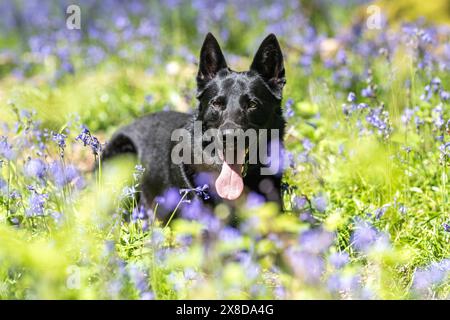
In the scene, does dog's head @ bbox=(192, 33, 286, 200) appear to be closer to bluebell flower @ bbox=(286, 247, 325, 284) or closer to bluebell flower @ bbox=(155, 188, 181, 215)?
bluebell flower @ bbox=(155, 188, 181, 215)

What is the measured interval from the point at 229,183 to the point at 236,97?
1.86 feet

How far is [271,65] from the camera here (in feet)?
13.6

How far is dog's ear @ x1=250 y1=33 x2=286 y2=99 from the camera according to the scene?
4.07 meters

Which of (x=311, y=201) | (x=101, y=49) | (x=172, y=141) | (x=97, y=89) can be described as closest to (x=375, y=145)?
(x=311, y=201)

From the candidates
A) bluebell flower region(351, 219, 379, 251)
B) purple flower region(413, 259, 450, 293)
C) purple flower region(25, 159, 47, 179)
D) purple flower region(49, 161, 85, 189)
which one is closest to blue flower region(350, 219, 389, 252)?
bluebell flower region(351, 219, 379, 251)

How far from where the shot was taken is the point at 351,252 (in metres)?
3.56

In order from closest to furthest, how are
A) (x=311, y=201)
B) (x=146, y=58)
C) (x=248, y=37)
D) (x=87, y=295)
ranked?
(x=87, y=295)
(x=311, y=201)
(x=146, y=58)
(x=248, y=37)

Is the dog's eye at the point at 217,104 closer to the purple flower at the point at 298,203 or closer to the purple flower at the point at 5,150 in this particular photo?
the purple flower at the point at 298,203

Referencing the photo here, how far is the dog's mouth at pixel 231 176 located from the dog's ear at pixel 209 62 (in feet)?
2.09

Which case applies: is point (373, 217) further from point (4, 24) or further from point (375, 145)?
point (4, 24)

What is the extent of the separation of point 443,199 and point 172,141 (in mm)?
1887

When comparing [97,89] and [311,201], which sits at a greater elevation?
[97,89]

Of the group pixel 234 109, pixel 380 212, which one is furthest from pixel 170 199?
pixel 380 212

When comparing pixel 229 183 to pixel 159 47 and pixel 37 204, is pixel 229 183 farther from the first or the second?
pixel 159 47
